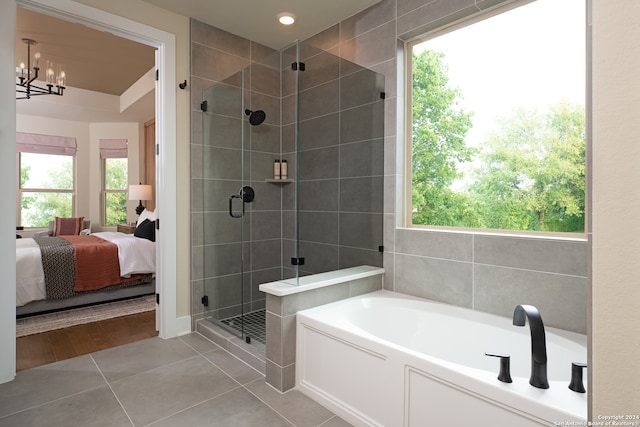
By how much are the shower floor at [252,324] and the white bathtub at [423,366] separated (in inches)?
26.3

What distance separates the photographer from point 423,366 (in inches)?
59.0

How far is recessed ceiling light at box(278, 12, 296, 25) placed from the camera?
2931mm

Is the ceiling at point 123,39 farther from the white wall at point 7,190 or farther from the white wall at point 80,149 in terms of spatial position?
the white wall at point 7,190

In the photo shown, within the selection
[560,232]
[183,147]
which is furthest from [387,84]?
[183,147]

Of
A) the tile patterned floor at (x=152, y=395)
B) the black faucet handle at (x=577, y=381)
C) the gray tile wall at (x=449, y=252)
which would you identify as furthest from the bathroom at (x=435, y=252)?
the black faucet handle at (x=577, y=381)

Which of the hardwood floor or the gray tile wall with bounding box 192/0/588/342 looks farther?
the hardwood floor

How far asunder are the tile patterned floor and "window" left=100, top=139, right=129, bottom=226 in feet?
16.1

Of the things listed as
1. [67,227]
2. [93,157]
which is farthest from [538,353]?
[93,157]

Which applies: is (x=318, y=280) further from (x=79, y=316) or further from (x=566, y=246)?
(x=79, y=316)

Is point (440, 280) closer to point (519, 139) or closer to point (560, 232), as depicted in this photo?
point (560, 232)

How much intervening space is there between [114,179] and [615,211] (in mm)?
→ 7699

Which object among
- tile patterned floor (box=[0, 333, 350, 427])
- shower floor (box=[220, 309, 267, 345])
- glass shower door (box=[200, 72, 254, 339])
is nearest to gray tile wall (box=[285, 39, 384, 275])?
glass shower door (box=[200, 72, 254, 339])

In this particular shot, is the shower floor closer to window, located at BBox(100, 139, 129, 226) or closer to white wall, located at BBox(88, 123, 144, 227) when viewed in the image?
white wall, located at BBox(88, 123, 144, 227)

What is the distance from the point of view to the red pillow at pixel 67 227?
588 centimetres
